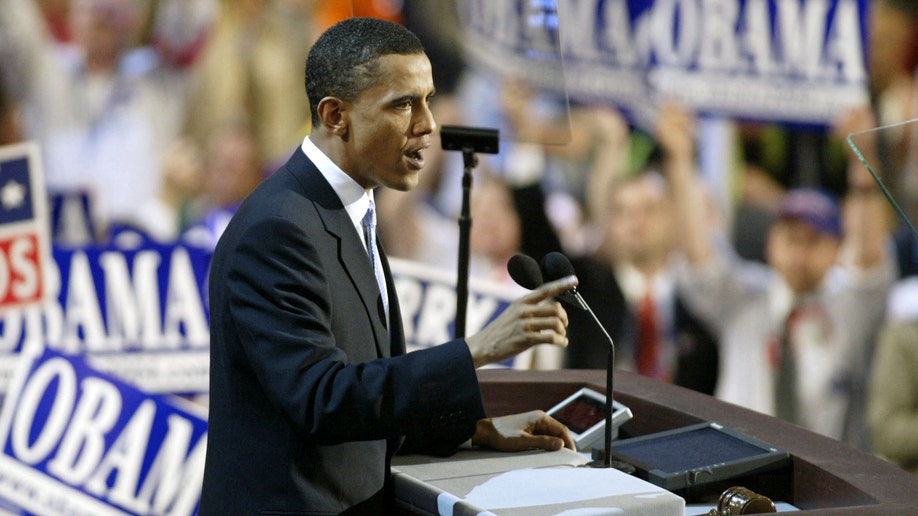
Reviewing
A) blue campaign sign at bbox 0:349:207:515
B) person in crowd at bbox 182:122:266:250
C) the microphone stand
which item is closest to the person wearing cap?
person in crowd at bbox 182:122:266:250

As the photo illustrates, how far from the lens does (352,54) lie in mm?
1708

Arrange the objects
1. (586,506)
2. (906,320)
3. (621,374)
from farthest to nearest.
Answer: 1. (906,320)
2. (621,374)
3. (586,506)

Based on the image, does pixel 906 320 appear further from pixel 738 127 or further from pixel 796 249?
pixel 738 127

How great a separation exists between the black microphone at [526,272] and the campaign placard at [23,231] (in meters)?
3.24

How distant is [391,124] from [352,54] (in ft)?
0.40

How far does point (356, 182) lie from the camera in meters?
1.77

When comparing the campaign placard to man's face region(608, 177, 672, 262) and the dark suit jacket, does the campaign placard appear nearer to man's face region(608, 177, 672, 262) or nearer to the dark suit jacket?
man's face region(608, 177, 672, 262)

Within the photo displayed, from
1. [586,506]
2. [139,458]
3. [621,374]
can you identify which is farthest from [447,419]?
[139,458]

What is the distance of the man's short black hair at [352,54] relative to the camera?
5.59 ft

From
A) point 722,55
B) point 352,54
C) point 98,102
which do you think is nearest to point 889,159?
point 352,54

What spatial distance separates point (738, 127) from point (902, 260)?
93 cm

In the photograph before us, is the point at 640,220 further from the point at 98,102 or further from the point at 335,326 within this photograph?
the point at 335,326

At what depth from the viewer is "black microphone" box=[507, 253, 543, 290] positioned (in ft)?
5.32

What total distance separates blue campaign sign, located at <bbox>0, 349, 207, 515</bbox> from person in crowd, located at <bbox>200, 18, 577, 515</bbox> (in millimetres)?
2582
